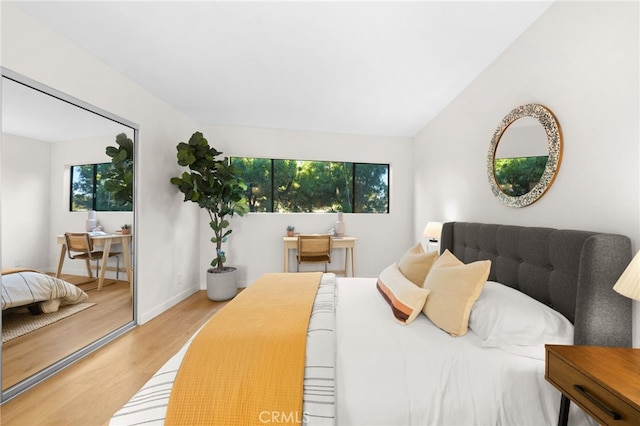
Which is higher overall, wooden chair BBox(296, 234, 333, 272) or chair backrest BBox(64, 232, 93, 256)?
chair backrest BBox(64, 232, 93, 256)

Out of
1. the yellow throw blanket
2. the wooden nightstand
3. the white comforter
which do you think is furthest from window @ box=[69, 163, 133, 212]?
the wooden nightstand

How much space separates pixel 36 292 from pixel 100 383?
829 millimetres

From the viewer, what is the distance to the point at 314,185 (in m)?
4.16

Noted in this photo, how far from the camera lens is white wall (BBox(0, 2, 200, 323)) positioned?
169cm

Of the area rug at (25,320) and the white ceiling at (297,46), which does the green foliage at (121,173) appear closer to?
the white ceiling at (297,46)

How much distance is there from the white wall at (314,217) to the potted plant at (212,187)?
49cm

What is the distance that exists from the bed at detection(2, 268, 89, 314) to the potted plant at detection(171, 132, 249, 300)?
1.34 m

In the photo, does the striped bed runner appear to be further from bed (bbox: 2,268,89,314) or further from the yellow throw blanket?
bed (bbox: 2,268,89,314)

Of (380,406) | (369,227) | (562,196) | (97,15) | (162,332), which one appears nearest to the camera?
(380,406)

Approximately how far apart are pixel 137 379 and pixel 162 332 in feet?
2.40

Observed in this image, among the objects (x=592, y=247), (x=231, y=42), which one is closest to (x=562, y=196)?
(x=592, y=247)

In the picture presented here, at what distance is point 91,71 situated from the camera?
2092 mm

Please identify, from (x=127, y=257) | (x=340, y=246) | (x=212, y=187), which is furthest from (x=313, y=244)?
(x=127, y=257)

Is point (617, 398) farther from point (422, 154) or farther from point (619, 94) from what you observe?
point (422, 154)
